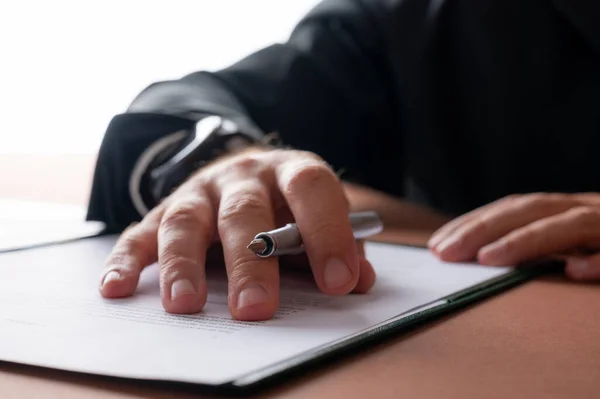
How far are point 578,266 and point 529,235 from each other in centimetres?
5

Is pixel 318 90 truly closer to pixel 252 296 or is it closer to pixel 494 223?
pixel 494 223

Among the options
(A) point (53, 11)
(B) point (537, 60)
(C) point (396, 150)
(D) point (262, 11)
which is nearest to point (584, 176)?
(B) point (537, 60)

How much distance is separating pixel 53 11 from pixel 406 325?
1414 mm

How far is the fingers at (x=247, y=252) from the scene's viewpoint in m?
0.43

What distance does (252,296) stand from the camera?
438mm

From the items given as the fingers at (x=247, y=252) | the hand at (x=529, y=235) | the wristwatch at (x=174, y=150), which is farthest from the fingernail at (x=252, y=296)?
the wristwatch at (x=174, y=150)

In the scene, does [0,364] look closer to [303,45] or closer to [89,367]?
[89,367]

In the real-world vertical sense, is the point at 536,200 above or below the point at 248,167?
below

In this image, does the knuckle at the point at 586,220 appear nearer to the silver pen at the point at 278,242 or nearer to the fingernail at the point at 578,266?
the fingernail at the point at 578,266

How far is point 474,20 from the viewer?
3.27ft

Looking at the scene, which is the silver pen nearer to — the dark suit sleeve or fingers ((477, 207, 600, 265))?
fingers ((477, 207, 600, 265))

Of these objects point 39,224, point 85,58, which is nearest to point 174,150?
point 39,224

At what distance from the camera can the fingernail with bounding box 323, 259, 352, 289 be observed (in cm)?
48

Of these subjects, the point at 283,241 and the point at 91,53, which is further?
the point at 91,53
